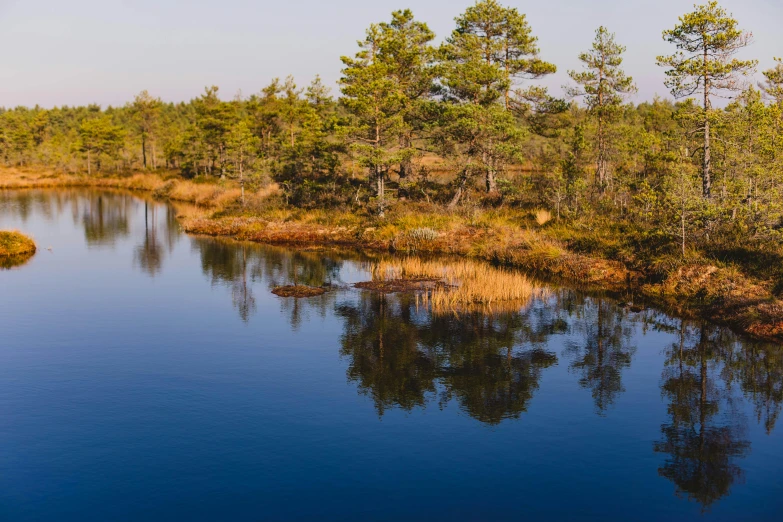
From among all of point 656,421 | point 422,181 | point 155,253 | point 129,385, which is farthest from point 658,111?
point 129,385

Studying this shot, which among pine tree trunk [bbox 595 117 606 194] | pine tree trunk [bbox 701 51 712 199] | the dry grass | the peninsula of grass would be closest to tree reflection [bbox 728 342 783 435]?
the dry grass

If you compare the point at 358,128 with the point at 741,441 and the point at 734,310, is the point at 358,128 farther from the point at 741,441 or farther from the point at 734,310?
the point at 741,441

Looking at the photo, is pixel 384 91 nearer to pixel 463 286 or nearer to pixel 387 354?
pixel 463 286

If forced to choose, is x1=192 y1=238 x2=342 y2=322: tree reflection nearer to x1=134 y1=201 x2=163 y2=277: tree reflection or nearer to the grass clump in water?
the grass clump in water

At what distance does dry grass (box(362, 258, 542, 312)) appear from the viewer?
2752 centimetres

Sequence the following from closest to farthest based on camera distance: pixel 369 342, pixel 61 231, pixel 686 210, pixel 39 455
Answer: pixel 39 455, pixel 369 342, pixel 686 210, pixel 61 231

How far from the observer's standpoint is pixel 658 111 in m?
60.7

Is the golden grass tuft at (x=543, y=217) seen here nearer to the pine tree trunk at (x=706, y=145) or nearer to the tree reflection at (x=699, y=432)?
the pine tree trunk at (x=706, y=145)

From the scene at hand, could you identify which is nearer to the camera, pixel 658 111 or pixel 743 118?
pixel 743 118

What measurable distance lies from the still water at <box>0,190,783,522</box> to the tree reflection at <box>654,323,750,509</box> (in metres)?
0.06

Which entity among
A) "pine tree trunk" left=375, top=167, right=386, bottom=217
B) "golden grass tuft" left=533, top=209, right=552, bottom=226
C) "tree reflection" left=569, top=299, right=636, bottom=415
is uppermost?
"pine tree trunk" left=375, top=167, right=386, bottom=217

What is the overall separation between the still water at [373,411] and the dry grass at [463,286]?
112 centimetres

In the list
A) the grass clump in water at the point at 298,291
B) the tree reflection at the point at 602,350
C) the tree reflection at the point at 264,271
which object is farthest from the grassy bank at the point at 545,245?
the grass clump in water at the point at 298,291

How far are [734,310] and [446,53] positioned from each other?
27.9m
